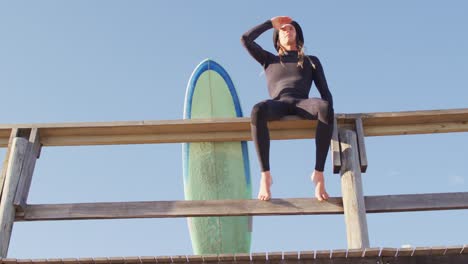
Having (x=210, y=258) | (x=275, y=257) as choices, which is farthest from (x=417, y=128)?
(x=210, y=258)

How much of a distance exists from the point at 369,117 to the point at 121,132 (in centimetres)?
161

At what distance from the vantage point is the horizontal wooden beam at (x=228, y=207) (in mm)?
3381

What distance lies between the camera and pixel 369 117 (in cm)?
368

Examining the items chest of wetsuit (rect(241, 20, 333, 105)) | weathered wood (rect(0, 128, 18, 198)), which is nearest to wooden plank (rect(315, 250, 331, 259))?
chest of wetsuit (rect(241, 20, 333, 105))

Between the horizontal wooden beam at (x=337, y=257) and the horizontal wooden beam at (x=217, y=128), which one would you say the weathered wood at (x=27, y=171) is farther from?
the horizontal wooden beam at (x=337, y=257)

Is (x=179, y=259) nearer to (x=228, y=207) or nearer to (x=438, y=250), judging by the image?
(x=438, y=250)

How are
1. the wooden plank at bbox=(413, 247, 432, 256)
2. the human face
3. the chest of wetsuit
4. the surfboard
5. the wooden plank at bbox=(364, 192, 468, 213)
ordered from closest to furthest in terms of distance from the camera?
the wooden plank at bbox=(413, 247, 432, 256) → the wooden plank at bbox=(364, 192, 468, 213) → the chest of wetsuit → the human face → the surfboard

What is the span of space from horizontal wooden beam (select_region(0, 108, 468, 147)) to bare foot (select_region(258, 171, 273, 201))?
1.18 ft

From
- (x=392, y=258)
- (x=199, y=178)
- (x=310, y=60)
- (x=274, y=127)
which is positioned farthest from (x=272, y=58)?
(x=392, y=258)

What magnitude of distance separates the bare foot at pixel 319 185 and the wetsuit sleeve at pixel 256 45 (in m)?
1.12

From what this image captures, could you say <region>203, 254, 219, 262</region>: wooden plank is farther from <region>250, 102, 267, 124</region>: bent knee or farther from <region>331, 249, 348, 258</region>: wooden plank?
<region>250, 102, 267, 124</region>: bent knee

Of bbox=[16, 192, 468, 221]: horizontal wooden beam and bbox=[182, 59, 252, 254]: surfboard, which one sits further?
bbox=[182, 59, 252, 254]: surfboard

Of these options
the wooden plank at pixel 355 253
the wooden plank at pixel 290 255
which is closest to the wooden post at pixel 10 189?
the wooden plank at pixel 290 255

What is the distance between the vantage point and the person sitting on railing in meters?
3.52
